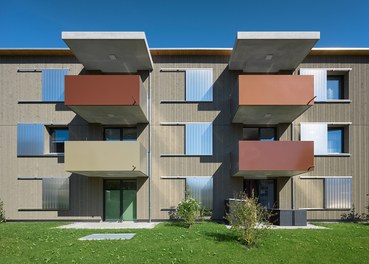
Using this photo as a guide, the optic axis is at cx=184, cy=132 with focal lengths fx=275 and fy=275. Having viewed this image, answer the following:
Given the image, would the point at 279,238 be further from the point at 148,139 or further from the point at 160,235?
the point at 148,139

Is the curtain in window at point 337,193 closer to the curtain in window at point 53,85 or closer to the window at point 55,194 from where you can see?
the window at point 55,194

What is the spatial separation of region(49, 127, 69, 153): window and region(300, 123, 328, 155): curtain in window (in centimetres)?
1353

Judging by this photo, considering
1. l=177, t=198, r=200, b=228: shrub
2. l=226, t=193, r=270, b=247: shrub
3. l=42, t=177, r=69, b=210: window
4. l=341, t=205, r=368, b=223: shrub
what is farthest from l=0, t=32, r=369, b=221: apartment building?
l=226, t=193, r=270, b=247: shrub

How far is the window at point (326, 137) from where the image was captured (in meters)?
15.5

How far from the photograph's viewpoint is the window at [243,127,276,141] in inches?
626

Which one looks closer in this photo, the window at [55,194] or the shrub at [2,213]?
the shrub at [2,213]

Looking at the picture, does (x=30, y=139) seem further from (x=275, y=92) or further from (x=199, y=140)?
(x=275, y=92)

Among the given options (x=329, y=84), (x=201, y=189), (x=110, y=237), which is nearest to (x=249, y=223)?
(x=110, y=237)

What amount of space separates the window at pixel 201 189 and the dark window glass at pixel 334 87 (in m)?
8.68

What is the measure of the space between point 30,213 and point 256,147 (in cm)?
1262

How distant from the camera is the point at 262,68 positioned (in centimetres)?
1556

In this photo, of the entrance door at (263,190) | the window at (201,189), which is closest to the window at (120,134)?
the window at (201,189)

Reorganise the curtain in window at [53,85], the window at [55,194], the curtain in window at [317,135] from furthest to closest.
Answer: the curtain in window at [53,85] < the curtain in window at [317,135] < the window at [55,194]

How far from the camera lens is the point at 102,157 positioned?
12.6 m
